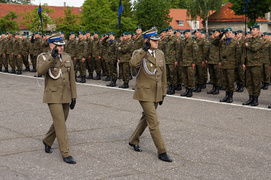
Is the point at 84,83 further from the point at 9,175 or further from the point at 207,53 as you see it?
the point at 9,175

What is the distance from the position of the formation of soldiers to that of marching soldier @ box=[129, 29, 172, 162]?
3057 mm

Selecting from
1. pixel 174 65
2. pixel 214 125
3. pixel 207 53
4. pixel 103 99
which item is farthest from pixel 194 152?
pixel 207 53

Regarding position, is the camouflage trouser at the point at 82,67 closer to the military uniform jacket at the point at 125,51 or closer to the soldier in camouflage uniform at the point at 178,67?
the military uniform jacket at the point at 125,51

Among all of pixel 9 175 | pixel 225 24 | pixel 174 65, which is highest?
pixel 225 24

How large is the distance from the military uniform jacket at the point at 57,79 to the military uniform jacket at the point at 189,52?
7.07 m

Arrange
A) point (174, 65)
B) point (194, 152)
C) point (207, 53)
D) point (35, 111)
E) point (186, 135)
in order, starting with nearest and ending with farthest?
point (194, 152), point (186, 135), point (35, 111), point (174, 65), point (207, 53)

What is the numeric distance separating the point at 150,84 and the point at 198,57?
7.99 meters

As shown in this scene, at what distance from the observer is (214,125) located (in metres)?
8.61

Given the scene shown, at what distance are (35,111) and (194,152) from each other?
5094 millimetres

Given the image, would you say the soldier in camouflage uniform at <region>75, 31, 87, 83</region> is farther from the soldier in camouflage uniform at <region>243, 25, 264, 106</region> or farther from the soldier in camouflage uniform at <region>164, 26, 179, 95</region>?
the soldier in camouflage uniform at <region>243, 25, 264, 106</region>

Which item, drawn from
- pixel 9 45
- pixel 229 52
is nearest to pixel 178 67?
pixel 229 52

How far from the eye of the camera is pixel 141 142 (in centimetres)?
725

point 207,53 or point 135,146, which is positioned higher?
point 207,53

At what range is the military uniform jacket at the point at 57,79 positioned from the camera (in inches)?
243
